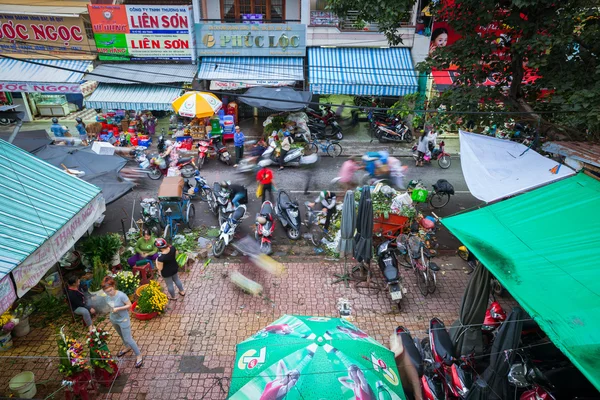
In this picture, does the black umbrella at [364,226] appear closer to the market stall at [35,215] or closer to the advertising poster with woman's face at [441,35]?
the market stall at [35,215]

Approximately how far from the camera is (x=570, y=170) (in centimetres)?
768

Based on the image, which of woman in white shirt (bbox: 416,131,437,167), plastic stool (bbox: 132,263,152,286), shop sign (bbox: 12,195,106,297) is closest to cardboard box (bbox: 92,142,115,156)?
plastic stool (bbox: 132,263,152,286)

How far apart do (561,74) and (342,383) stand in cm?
885

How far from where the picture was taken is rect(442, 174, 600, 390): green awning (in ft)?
14.6

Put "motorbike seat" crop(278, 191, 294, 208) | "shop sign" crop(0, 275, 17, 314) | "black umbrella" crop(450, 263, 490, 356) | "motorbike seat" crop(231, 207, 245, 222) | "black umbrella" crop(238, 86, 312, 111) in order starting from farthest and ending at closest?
"black umbrella" crop(238, 86, 312, 111) < "motorbike seat" crop(278, 191, 294, 208) < "motorbike seat" crop(231, 207, 245, 222) < "black umbrella" crop(450, 263, 490, 356) < "shop sign" crop(0, 275, 17, 314)

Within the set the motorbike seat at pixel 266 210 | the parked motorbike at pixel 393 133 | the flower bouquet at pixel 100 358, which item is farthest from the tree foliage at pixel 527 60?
the flower bouquet at pixel 100 358

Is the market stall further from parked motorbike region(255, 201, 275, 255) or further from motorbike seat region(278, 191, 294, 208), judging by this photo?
motorbike seat region(278, 191, 294, 208)

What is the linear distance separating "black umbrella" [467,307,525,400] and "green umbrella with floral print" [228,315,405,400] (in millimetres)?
1301

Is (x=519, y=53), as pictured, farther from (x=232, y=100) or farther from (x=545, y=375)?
(x=232, y=100)

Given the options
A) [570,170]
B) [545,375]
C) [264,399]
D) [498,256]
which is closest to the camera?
[264,399]

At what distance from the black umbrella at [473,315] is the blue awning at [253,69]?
541 inches

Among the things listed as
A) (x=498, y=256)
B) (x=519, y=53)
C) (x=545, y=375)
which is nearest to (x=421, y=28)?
(x=519, y=53)

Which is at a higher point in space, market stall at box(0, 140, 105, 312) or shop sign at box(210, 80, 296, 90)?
market stall at box(0, 140, 105, 312)

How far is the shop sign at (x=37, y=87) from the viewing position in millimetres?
17638
